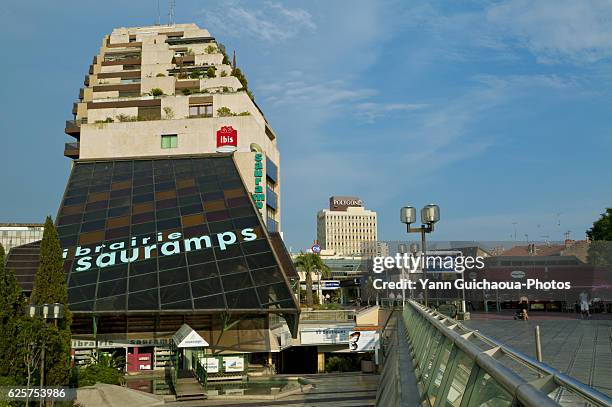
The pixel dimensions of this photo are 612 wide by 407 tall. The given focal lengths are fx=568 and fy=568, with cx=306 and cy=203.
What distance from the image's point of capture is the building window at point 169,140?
72.2m

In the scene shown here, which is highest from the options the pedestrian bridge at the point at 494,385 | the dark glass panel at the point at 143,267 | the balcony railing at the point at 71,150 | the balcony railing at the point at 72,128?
the balcony railing at the point at 72,128

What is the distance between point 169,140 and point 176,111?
302 inches

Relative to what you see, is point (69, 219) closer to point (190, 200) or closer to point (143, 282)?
point (190, 200)

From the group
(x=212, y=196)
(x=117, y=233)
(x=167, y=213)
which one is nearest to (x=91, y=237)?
(x=117, y=233)

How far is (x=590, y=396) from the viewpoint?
2105mm

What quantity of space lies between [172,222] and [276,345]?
960cm

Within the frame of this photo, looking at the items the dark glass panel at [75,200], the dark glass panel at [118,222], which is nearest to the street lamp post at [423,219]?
the dark glass panel at [118,222]

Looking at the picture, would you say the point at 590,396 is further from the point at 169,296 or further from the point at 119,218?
the point at 119,218

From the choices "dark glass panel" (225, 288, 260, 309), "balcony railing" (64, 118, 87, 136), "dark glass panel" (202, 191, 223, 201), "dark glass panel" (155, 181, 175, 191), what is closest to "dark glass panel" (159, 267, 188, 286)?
"dark glass panel" (225, 288, 260, 309)

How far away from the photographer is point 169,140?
72.4 metres

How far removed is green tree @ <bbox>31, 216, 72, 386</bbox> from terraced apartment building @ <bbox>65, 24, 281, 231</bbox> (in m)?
39.5

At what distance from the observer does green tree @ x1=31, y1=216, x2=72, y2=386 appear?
18891 mm

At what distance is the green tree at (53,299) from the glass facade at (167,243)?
736 centimetres

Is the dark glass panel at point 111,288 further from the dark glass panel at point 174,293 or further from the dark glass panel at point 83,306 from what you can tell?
the dark glass panel at point 174,293
